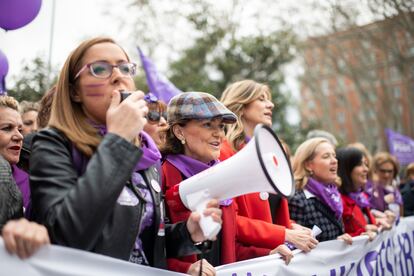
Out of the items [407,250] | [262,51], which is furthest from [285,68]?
[407,250]

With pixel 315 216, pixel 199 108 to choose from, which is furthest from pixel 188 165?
pixel 315 216

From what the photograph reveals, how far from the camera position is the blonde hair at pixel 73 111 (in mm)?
1696

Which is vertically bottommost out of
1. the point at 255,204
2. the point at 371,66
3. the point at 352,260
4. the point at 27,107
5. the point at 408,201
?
the point at 408,201

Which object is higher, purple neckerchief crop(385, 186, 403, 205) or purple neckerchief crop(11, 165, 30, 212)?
purple neckerchief crop(11, 165, 30, 212)

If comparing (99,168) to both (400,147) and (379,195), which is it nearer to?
(379,195)

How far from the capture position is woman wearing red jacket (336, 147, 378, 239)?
4.36 m

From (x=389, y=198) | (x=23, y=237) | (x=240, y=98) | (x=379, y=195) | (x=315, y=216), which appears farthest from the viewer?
(x=379, y=195)

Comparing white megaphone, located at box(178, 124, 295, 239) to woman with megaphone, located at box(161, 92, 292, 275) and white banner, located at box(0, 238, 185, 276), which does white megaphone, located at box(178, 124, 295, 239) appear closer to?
white banner, located at box(0, 238, 185, 276)

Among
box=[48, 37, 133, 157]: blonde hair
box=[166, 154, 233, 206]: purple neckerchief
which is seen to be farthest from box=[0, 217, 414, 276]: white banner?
box=[166, 154, 233, 206]: purple neckerchief

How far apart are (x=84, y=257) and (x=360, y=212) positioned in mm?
3393

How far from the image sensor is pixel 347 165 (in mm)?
4852

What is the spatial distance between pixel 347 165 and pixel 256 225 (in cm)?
234

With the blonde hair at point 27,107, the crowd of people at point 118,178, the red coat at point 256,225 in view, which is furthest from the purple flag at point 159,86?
the red coat at point 256,225

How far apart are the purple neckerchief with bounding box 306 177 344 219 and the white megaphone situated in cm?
221
